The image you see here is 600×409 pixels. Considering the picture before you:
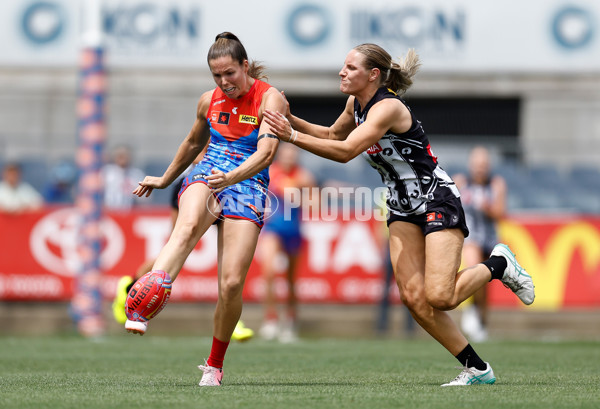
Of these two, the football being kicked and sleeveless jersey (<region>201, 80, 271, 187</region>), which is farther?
sleeveless jersey (<region>201, 80, 271, 187</region>)

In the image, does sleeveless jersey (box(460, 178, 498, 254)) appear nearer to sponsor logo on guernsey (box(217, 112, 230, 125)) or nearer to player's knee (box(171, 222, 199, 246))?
sponsor logo on guernsey (box(217, 112, 230, 125))

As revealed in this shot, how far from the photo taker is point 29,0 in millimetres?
20594

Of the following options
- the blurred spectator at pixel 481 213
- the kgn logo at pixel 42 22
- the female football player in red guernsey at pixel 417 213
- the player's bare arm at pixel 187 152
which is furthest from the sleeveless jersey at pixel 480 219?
the kgn logo at pixel 42 22

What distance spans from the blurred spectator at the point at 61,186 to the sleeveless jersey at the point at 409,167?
925cm

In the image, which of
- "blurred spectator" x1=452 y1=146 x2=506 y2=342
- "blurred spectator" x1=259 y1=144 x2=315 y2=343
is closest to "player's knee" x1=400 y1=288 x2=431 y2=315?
"blurred spectator" x1=259 y1=144 x2=315 y2=343

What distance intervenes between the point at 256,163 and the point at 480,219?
6.88 metres

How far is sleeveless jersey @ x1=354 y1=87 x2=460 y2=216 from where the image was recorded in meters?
6.60

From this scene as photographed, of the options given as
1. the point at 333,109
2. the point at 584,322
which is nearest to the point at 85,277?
the point at 584,322

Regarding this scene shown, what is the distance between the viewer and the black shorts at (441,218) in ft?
21.5

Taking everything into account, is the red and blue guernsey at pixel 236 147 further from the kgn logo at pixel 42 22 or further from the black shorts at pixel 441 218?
the kgn logo at pixel 42 22

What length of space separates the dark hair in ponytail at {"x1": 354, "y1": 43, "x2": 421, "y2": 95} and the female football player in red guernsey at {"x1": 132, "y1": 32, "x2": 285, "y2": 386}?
25.6 inches

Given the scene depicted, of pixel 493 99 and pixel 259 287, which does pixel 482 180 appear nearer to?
pixel 259 287

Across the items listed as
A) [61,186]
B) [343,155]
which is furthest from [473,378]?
[61,186]

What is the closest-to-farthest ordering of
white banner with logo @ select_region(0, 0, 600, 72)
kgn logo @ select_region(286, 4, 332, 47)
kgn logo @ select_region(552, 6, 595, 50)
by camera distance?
kgn logo @ select_region(552, 6, 595, 50), white banner with logo @ select_region(0, 0, 600, 72), kgn logo @ select_region(286, 4, 332, 47)
